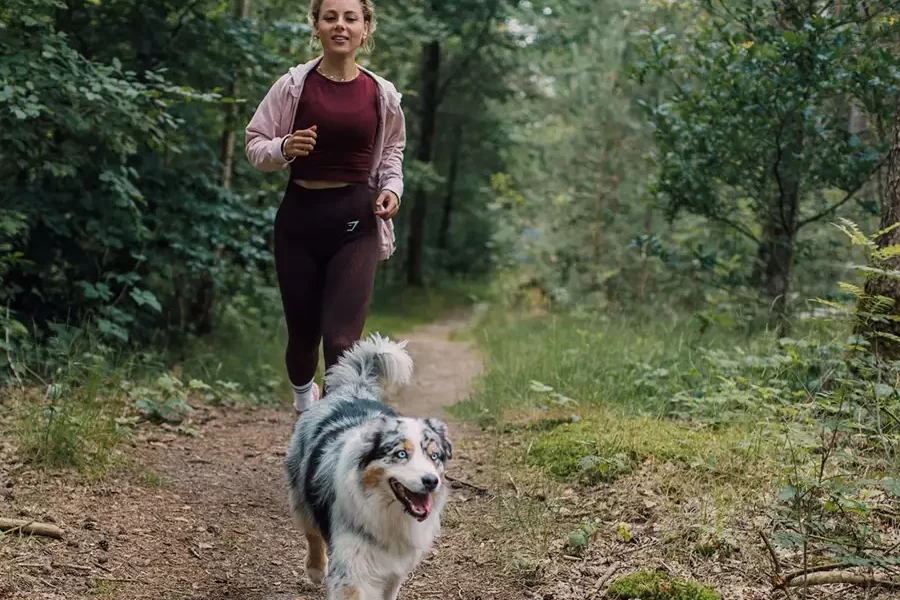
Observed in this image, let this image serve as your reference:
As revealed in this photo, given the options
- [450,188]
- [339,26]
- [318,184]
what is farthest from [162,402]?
[450,188]

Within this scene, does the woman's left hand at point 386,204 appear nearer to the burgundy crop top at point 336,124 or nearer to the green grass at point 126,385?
the burgundy crop top at point 336,124

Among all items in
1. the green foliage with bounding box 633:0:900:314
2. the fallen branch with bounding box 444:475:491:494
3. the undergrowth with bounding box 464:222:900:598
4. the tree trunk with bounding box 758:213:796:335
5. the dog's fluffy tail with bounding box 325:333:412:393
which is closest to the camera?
the undergrowth with bounding box 464:222:900:598

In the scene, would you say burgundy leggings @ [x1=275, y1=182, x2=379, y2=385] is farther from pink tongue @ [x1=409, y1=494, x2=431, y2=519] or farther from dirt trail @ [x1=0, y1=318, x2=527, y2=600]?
pink tongue @ [x1=409, y1=494, x2=431, y2=519]

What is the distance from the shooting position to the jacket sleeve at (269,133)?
3.87 meters

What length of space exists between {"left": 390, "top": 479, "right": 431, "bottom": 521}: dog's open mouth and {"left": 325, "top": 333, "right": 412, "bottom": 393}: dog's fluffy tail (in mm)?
865

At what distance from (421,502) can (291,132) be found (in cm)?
204

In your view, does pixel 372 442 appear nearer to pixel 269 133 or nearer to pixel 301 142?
pixel 301 142

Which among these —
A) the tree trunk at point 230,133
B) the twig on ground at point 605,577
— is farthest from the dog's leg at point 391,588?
the tree trunk at point 230,133

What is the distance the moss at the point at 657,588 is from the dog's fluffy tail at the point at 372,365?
128cm

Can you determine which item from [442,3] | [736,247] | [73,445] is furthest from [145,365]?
[442,3]

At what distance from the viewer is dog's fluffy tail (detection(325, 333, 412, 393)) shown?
12.0 feet

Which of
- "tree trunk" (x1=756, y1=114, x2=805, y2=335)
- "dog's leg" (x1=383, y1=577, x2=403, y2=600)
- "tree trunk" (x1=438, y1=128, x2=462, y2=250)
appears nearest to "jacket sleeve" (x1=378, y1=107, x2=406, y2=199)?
"dog's leg" (x1=383, y1=577, x2=403, y2=600)

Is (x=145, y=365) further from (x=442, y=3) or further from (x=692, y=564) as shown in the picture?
(x=442, y=3)

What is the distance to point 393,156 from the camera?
4.20 meters
